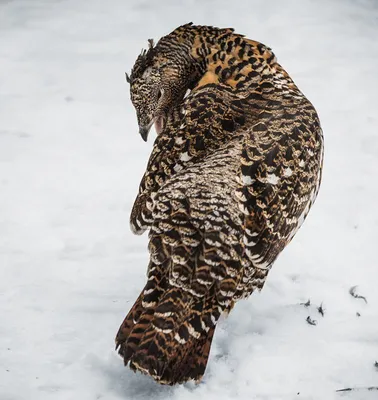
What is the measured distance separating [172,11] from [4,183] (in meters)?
3.57

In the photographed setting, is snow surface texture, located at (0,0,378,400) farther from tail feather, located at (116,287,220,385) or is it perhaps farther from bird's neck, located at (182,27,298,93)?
bird's neck, located at (182,27,298,93)

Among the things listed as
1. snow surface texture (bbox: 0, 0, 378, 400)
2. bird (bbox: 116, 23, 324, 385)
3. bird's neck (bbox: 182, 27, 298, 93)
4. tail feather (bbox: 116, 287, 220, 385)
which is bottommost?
snow surface texture (bbox: 0, 0, 378, 400)

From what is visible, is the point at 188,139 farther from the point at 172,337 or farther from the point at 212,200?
the point at 172,337

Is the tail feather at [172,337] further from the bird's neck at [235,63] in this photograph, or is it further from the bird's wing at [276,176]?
the bird's neck at [235,63]

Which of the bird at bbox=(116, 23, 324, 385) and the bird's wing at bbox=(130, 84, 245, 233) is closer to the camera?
the bird at bbox=(116, 23, 324, 385)

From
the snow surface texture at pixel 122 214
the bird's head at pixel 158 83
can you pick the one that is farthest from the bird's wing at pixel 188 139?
the snow surface texture at pixel 122 214

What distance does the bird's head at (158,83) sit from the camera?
A: 14.2ft

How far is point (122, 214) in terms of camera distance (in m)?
5.32

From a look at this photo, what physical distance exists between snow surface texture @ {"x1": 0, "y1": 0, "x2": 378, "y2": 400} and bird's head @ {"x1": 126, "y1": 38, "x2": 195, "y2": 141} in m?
0.99

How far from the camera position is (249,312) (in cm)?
429

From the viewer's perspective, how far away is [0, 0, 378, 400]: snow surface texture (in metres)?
3.77

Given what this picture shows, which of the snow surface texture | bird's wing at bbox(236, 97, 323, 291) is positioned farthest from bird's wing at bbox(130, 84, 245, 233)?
the snow surface texture

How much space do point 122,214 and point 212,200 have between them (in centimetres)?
197

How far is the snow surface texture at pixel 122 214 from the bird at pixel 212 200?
1.22 ft
